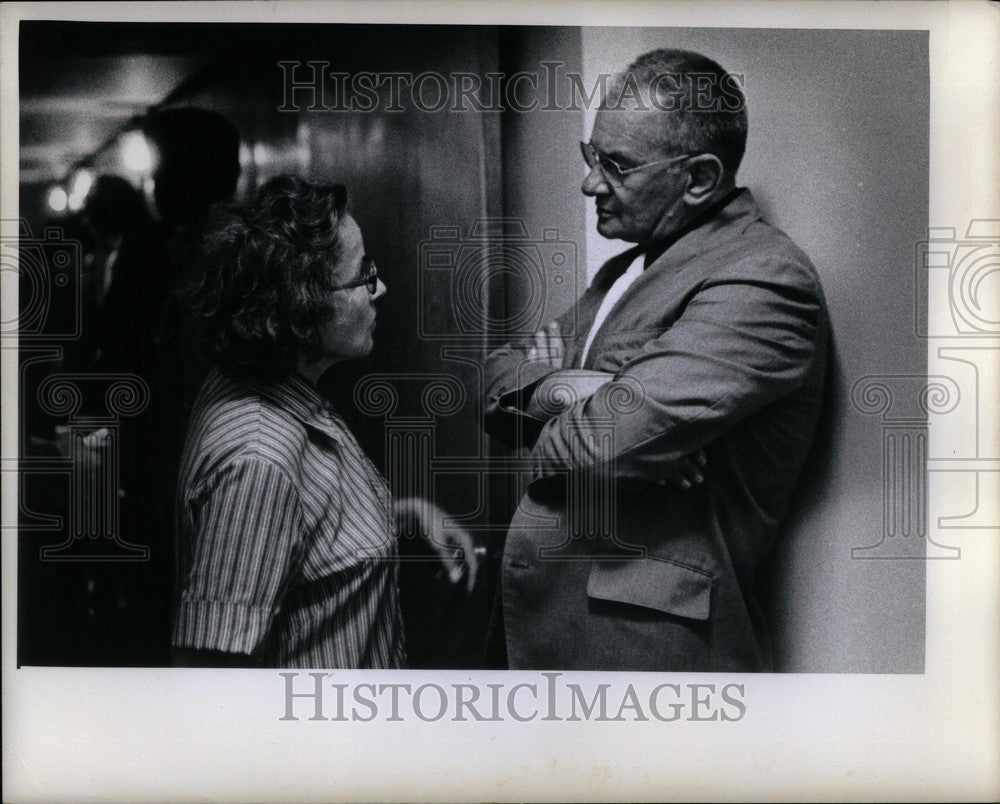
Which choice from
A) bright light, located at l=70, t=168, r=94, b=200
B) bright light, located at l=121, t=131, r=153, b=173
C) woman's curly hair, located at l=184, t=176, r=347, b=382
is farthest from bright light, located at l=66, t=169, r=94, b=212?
woman's curly hair, located at l=184, t=176, r=347, b=382

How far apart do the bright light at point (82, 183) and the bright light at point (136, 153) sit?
0.10 meters

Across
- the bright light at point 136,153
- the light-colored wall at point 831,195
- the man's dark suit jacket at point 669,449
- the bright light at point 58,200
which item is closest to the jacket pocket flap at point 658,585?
the man's dark suit jacket at point 669,449

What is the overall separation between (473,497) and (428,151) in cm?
93

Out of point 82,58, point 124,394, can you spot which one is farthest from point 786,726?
point 82,58

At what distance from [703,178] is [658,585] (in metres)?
1.08

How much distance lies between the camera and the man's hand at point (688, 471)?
2.58 metres

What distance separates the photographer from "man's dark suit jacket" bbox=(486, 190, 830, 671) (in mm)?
2568

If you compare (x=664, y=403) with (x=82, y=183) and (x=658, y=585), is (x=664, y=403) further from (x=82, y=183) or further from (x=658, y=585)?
(x=82, y=183)

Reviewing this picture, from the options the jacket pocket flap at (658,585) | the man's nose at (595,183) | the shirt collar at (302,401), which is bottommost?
the jacket pocket flap at (658,585)

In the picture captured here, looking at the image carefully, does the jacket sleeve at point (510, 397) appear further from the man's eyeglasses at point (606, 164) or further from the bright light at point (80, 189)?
the bright light at point (80, 189)

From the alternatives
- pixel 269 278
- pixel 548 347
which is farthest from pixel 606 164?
pixel 269 278

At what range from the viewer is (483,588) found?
265 centimetres

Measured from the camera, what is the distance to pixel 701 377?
101 inches

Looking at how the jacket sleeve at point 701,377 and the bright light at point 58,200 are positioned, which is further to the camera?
the bright light at point 58,200
